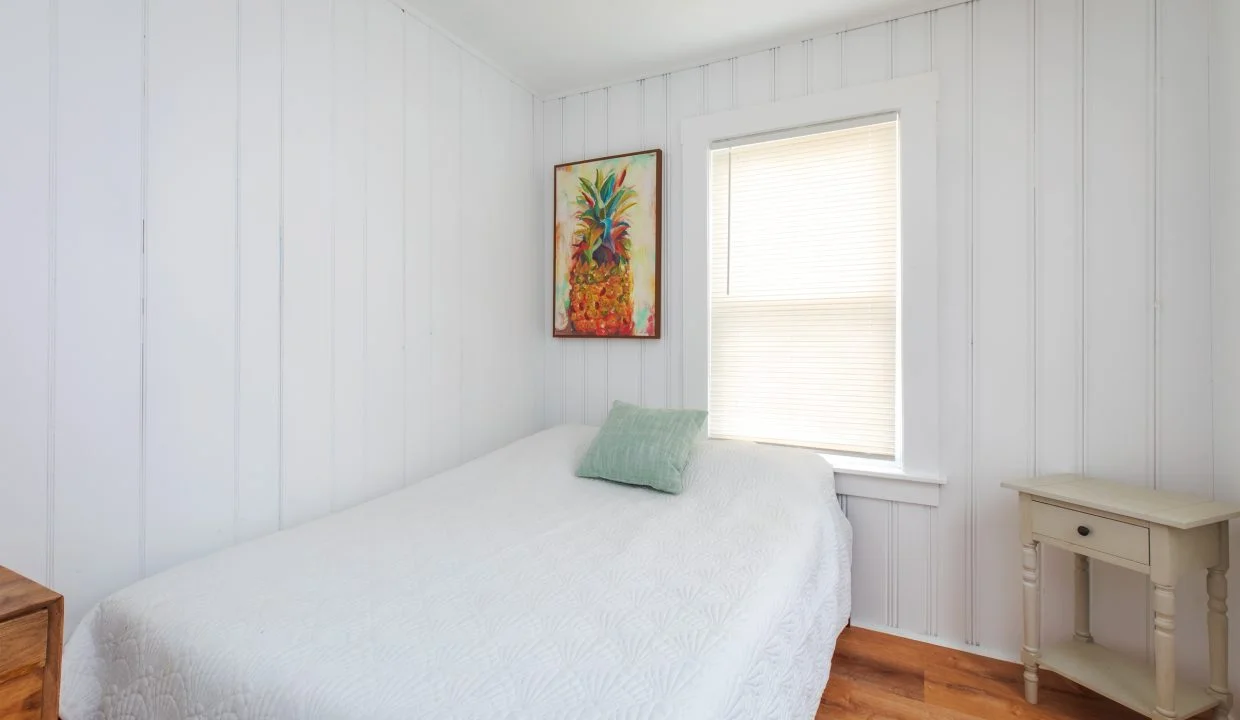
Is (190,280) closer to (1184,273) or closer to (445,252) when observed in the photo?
(445,252)

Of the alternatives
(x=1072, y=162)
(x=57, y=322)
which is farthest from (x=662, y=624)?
(x=1072, y=162)

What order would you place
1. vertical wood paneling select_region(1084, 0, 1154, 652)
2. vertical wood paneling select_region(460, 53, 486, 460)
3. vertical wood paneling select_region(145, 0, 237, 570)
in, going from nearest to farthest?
1. vertical wood paneling select_region(145, 0, 237, 570)
2. vertical wood paneling select_region(1084, 0, 1154, 652)
3. vertical wood paneling select_region(460, 53, 486, 460)

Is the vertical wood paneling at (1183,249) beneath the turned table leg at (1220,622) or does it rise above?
above

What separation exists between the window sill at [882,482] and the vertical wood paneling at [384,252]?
175cm

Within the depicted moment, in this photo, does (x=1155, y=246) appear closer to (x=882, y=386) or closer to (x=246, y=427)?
(x=882, y=386)

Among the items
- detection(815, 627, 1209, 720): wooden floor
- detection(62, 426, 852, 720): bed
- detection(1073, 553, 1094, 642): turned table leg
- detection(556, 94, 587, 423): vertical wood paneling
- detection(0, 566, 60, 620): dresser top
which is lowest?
detection(815, 627, 1209, 720): wooden floor

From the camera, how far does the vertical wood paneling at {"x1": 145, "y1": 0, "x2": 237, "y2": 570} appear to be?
Result: 4.92 feet

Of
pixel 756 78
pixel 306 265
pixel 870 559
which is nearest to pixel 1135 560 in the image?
pixel 870 559

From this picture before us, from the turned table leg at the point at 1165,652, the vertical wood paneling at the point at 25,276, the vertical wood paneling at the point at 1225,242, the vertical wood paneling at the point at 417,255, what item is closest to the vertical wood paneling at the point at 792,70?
the vertical wood paneling at the point at 1225,242

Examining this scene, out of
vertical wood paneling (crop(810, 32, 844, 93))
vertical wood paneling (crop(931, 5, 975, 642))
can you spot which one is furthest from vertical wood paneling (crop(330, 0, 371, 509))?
vertical wood paneling (crop(931, 5, 975, 642))

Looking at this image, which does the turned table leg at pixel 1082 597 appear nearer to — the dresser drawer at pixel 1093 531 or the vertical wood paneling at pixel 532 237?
the dresser drawer at pixel 1093 531

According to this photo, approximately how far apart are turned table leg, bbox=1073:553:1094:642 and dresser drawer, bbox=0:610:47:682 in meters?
2.67

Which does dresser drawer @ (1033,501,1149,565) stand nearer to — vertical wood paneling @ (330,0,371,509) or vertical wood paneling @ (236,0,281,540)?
vertical wood paneling @ (330,0,371,509)

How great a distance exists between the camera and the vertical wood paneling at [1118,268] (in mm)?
1867
